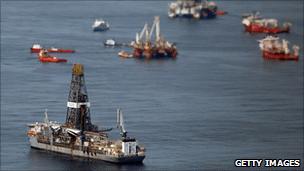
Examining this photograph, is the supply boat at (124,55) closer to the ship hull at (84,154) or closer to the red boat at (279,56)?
the red boat at (279,56)

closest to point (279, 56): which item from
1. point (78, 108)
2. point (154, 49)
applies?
point (154, 49)

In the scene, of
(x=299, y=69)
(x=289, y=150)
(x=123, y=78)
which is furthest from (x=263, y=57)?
(x=289, y=150)

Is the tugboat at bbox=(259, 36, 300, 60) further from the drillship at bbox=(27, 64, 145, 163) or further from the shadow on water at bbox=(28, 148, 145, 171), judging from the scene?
the shadow on water at bbox=(28, 148, 145, 171)

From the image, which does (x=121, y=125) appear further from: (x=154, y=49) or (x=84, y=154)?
(x=154, y=49)

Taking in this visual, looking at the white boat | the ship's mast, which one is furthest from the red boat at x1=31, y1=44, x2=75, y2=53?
the ship's mast

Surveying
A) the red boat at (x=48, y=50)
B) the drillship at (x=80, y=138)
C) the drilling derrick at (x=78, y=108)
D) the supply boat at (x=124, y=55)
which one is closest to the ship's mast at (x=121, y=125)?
the drillship at (x=80, y=138)

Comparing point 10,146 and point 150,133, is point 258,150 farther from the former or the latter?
point 10,146
